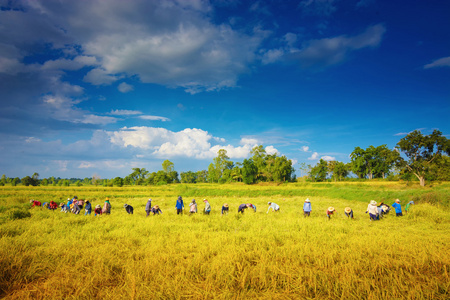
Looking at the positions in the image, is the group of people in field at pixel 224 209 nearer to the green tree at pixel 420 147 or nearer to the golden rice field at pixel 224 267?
the golden rice field at pixel 224 267

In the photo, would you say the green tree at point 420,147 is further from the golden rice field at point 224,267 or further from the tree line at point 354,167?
the golden rice field at point 224,267

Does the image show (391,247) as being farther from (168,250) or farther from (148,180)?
(148,180)

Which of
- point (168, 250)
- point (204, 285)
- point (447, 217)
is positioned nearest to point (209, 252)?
point (168, 250)

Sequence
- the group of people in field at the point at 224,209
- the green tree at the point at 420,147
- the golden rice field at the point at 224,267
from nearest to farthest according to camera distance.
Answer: the golden rice field at the point at 224,267 < the group of people in field at the point at 224,209 < the green tree at the point at 420,147

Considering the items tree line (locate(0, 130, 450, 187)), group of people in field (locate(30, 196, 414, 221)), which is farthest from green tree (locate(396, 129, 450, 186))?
group of people in field (locate(30, 196, 414, 221))

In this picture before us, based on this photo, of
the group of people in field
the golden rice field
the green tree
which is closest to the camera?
the golden rice field

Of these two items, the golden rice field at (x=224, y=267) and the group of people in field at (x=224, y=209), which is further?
the group of people in field at (x=224, y=209)

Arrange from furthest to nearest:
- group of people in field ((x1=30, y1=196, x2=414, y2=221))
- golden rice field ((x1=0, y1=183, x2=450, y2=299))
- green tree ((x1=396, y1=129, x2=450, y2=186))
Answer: green tree ((x1=396, y1=129, x2=450, y2=186)), group of people in field ((x1=30, y1=196, x2=414, y2=221)), golden rice field ((x1=0, y1=183, x2=450, y2=299))

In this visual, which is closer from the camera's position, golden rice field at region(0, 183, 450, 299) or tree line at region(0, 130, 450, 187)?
golden rice field at region(0, 183, 450, 299)

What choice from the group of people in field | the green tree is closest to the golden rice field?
the group of people in field

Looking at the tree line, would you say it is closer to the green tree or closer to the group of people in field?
the green tree

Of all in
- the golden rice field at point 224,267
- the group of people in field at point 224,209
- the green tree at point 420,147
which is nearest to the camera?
the golden rice field at point 224,267

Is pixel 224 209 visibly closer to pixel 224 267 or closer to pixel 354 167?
pixel 224 267

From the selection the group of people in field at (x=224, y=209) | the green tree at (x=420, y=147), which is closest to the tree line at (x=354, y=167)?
the green tree at (x=420, y=147)
